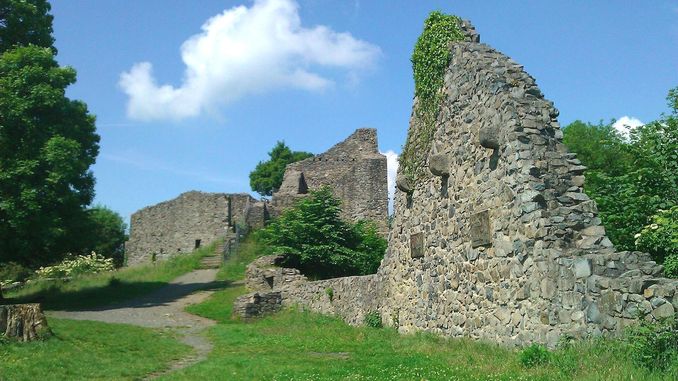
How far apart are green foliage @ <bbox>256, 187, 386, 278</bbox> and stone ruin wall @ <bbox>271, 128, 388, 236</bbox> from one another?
10067mm

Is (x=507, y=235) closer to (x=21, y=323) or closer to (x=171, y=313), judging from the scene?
(x=21, y=323)

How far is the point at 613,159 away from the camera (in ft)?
106

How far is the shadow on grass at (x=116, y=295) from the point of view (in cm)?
2384

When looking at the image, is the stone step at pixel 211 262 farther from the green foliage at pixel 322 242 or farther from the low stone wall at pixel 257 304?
the low stone wall at pixel 257 304

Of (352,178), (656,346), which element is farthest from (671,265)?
(352,178)

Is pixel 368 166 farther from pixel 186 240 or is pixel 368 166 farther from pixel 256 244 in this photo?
pixel 186 240

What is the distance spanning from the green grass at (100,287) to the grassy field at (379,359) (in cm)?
1047

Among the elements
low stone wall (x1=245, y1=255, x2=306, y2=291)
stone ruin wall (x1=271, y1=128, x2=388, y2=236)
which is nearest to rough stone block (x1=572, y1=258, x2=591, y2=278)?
low stone wall (x1=245, y1=255, x2=306, y2=291)

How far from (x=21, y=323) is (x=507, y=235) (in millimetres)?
9740

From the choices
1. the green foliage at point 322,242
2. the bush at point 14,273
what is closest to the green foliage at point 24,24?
the green foliage at point 322,242

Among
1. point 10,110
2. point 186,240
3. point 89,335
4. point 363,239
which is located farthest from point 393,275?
point 186,240

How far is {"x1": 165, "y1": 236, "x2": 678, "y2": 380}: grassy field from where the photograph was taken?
741cm

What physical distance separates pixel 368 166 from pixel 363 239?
12.4 meters

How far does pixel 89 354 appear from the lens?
12.0m
